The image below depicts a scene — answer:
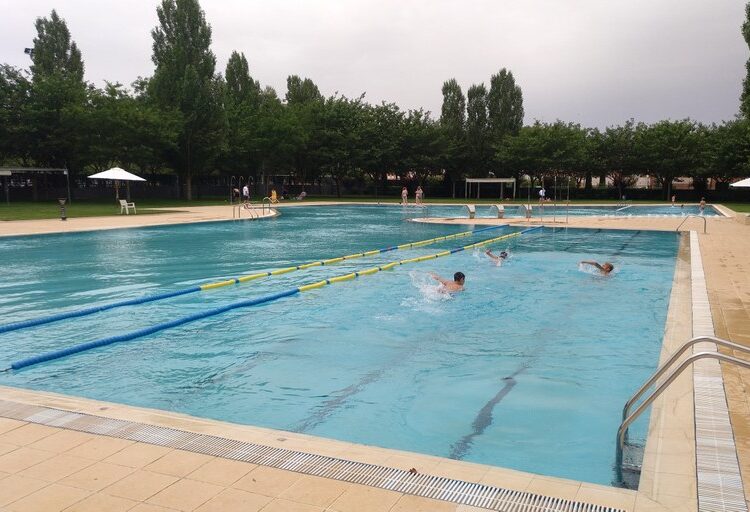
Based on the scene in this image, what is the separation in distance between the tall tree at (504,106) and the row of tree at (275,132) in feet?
0.36

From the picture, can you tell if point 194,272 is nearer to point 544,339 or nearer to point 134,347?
point 134,347

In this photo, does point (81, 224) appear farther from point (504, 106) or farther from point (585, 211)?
point (504, 106)

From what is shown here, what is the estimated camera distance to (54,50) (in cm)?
4441

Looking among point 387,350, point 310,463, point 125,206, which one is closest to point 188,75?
point 125,206

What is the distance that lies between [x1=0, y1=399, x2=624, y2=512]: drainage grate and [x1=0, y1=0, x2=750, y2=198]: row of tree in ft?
122

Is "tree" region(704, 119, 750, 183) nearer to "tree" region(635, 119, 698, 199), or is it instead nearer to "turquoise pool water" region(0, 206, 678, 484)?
"tree" region(635, 119, 698, 199)

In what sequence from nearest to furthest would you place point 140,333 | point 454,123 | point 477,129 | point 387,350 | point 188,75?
point 387,350, point 140,333, point 188,75, point 477,129, point 454,123

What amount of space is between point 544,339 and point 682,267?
6167 millimetres

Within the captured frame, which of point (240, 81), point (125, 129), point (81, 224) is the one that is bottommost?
point (81, 224)

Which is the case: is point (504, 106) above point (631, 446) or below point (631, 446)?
above

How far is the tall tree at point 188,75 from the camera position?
4031 centimetres

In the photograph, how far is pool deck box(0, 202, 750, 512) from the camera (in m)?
3.04

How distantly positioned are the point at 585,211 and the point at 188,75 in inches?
1138

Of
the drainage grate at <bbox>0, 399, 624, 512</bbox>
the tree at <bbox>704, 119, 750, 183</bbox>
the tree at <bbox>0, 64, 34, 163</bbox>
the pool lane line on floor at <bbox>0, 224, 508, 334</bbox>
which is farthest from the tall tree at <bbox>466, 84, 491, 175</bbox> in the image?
the drainage grate at <bbox>0, 399, 624, 512</bbox>
